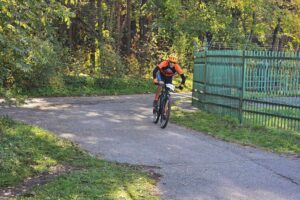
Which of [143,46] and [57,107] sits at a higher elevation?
[143,46]

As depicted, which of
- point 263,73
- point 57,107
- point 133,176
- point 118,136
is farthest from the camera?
point 57,107

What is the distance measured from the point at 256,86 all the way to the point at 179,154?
4.13 metres

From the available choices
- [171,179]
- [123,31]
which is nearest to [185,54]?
[123,31]

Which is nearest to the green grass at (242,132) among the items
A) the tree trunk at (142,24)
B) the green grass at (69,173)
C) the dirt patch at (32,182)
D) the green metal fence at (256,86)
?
the green metal fence at (256,86)

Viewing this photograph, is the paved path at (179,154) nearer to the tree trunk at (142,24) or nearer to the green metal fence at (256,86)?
the green metal fence at (256,86)

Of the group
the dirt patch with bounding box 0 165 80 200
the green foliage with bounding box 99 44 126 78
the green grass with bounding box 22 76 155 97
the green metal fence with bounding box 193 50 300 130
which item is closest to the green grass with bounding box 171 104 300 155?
the green metal fence with bounding box 193 50 300 130

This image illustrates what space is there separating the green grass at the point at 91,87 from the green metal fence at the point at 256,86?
22.3 feet

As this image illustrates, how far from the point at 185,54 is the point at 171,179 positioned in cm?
1946

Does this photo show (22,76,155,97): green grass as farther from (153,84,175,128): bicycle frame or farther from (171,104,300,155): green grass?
(153,84,175,128): bicycle frame

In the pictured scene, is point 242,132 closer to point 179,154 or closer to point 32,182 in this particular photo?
point 179,154

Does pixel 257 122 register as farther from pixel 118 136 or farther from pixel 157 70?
pixel 118 136

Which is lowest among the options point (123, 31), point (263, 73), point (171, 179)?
point (171, 179)

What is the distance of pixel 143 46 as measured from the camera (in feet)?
83.6

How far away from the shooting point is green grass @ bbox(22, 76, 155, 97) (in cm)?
1805
